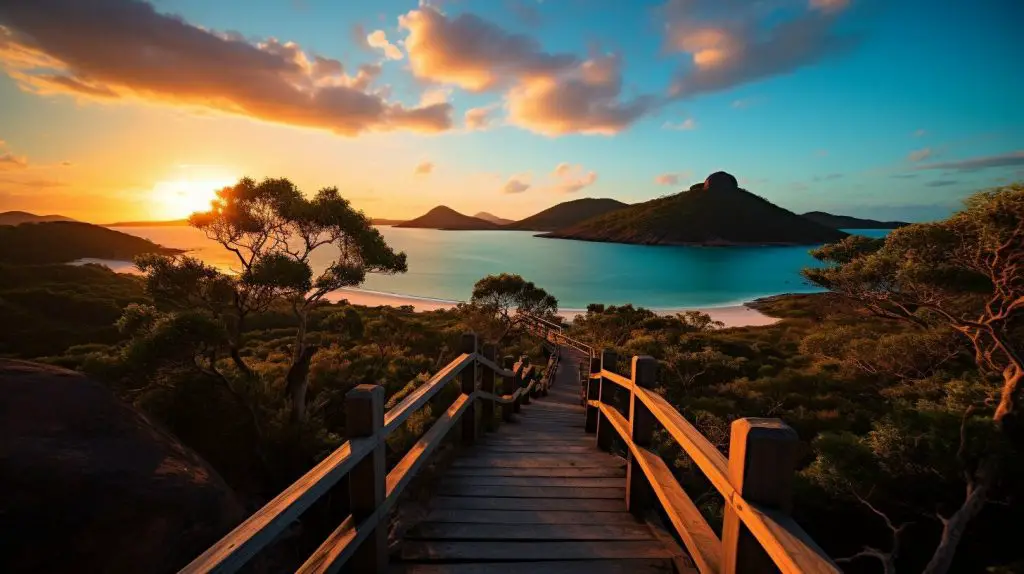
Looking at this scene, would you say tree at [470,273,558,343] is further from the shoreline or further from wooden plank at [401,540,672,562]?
wooden plank at [401,540,672,562]

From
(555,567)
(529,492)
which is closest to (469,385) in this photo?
(529,492)

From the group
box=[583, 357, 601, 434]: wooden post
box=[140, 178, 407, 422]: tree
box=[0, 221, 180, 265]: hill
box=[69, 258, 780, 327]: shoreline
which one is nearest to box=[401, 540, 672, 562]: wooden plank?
box=[583, 357, 601, 434]: wooden post

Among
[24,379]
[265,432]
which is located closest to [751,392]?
[265,432]

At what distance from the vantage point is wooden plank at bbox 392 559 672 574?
2754mm

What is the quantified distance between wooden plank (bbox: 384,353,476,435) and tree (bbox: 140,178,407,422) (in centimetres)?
873

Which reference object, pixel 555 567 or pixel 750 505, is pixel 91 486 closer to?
pixel 555 567

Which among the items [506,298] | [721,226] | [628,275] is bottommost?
[628,275]

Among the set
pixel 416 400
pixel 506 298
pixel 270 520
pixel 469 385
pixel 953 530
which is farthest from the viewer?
pixel 506 298

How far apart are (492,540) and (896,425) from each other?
1055cm

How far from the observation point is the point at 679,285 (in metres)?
94.5

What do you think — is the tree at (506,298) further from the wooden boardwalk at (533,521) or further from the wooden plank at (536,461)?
the wooden boardwalk at (533,521)

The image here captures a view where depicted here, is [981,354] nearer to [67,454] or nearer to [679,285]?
[67,454]

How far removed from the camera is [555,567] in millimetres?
2799

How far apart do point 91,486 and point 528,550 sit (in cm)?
535
